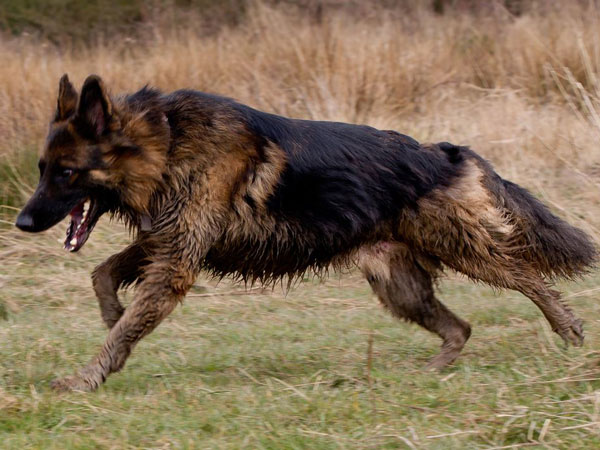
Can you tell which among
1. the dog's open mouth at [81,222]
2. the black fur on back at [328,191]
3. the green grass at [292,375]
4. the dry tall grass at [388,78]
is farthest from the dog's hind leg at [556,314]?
the dry tall grass at [388,78]

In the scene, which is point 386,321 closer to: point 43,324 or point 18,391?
point 43,324

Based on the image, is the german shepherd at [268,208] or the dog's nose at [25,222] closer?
the dog's nose at [25,222]

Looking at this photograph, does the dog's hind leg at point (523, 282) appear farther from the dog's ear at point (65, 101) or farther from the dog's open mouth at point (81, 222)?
the dog's ear at point (65, 101)

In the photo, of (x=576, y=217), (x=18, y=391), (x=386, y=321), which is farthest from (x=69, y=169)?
(x=576, y=217)

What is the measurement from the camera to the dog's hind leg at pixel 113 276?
18.1ft

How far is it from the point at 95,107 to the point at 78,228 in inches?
27.4

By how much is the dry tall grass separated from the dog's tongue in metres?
4.52

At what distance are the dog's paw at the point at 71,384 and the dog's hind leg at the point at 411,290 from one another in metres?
1.84

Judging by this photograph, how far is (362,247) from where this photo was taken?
5.70 metres

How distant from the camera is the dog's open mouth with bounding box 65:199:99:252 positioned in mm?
5199

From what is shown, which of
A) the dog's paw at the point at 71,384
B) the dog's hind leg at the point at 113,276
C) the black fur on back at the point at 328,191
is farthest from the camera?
the dog's hind leg at the point at 113,276

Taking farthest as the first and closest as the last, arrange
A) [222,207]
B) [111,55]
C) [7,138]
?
[111,55] → [7,138] → [222,207]

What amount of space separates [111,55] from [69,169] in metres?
9.63

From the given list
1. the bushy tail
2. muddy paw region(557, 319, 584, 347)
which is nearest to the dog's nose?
the bushy tail
